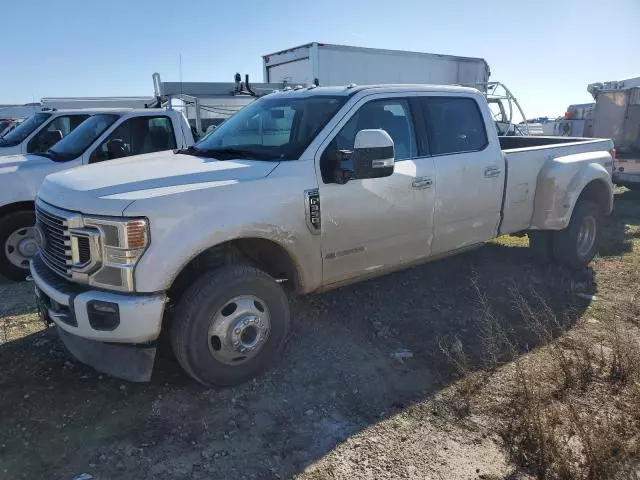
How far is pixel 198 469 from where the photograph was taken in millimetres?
2799

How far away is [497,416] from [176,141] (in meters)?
5.36

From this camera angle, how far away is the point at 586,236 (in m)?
6.15

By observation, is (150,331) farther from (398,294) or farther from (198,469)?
(398,294)

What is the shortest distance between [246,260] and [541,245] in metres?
3.88

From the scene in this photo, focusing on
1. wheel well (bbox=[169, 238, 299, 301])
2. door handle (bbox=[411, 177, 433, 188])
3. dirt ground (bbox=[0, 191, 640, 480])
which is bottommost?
dirt ground (bbox=[0, 191, 640, 480])

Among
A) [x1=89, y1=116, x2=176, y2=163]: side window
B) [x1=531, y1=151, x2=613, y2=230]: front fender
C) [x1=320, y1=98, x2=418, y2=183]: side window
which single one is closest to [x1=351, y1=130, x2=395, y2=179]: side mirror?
[x1=320, y1=98, x2=418, y2=183]: side window

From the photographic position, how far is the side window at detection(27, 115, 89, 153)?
22.7 ft

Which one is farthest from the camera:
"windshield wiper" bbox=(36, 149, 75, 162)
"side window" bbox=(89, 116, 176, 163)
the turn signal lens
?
"side window" bbox=(89, 116, 176, 163)

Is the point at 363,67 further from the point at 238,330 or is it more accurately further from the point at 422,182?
the point at 238,330

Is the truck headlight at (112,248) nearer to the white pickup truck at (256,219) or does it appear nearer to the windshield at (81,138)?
the white pickup truck at (256,219)

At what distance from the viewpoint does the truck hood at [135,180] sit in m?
3.12

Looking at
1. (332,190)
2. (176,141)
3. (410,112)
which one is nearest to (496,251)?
(410,112)

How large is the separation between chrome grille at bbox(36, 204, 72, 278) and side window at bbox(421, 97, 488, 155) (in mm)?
2897

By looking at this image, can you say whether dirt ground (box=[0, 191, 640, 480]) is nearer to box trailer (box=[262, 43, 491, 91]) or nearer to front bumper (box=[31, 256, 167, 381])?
front bumper (box=[31, 256, 167, 381])
